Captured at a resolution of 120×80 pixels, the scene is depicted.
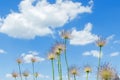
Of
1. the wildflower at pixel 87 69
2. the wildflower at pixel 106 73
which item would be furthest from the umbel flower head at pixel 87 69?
the wildflower at pixel 106 73

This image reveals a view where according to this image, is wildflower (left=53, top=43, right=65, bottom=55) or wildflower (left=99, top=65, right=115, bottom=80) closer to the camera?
wildflower (left=99, top=65, right=115, bottom=80)

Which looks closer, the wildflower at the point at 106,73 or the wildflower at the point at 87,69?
the wildflower at the point at 106,73

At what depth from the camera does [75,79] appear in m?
18.4

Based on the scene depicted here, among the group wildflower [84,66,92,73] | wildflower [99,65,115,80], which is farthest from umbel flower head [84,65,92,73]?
wildflower [99,65,115,80]

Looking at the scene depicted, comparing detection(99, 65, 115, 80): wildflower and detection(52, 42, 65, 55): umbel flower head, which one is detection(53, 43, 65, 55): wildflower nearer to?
detection(52, 42, 65, 55): umbel flower head

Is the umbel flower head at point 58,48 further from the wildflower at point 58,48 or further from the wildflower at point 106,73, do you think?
the wildflower at point 106,73

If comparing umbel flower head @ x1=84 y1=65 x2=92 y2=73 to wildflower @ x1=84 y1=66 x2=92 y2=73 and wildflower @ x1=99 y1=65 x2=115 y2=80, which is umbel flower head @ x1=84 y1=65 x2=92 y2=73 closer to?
wildflower @ x1=84 y1=66 x2=92 y2=73

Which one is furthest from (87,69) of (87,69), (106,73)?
(106,73)

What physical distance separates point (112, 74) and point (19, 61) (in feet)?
25.4

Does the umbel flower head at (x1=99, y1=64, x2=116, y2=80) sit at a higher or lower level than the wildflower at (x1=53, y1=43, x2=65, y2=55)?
lower

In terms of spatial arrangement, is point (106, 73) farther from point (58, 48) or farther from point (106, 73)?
point (58, 48)

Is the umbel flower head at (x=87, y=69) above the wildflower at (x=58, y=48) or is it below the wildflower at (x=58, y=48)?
below

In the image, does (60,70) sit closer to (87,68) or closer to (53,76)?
(53,76)

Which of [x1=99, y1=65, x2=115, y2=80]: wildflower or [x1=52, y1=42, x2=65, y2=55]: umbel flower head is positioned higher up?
[x1=52, y1=42, x2=65, y2=55]: umbel flower head
